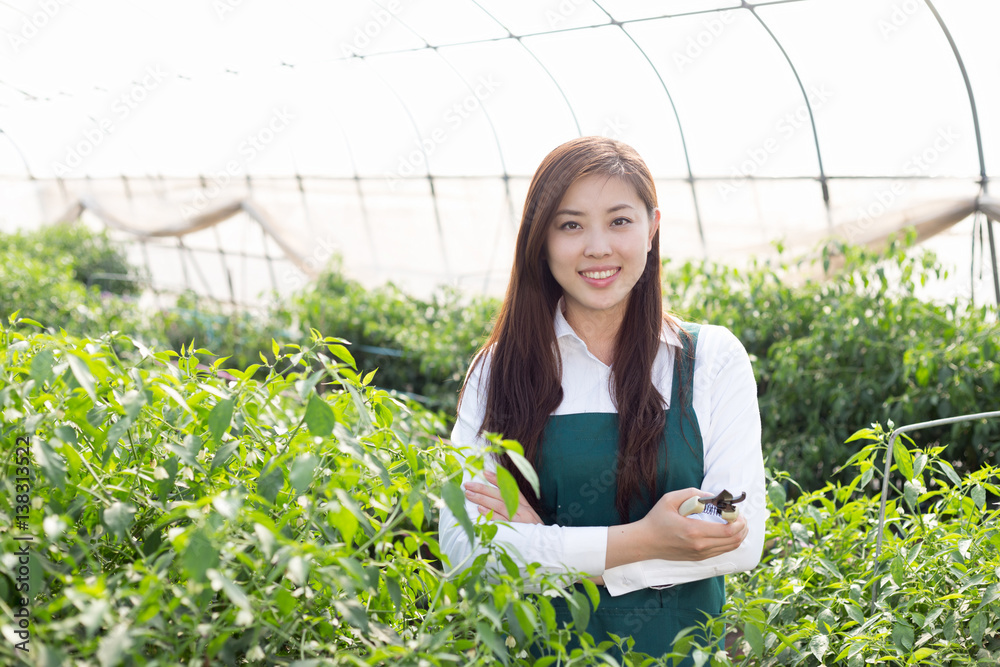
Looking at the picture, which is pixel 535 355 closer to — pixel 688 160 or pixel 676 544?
pixel 676 544

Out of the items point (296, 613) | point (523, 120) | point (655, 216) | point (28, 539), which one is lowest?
point (296, 613)

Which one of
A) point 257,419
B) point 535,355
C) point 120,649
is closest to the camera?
point 120,649

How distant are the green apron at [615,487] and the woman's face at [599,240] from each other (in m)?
0.24

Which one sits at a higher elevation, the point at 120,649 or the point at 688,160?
the point at 688,160

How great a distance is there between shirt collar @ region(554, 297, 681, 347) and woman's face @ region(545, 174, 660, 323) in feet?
0.29

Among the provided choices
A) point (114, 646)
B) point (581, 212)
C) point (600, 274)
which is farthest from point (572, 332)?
point (114, 646)

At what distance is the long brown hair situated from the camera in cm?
147

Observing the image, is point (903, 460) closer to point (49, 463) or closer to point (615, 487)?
point (615, 487)

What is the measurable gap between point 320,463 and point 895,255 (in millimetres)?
3181

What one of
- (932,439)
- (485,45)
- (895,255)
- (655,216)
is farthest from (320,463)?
(485,45)

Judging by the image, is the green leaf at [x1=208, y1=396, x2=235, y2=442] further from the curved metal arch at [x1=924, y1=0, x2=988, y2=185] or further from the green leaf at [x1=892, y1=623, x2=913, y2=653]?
the curved metal arch at [x1=924, y1=0, x2=988, y2=185]

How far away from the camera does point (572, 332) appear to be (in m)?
1.59

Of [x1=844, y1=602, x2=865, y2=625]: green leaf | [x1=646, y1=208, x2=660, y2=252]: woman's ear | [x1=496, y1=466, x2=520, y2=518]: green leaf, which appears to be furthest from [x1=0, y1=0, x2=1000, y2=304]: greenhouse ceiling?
[x1=496, y1=466, x2=520, y2=518]: green leaf

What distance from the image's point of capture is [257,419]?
47.9 inches
